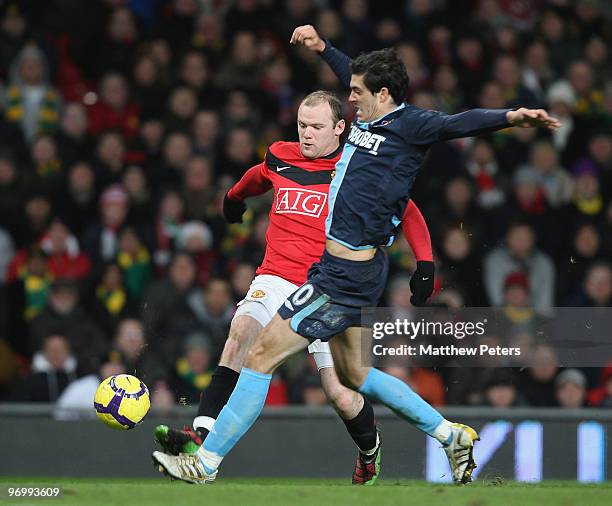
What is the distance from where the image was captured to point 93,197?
419 inches

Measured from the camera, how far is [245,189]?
716 cm

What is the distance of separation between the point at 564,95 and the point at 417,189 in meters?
2.27

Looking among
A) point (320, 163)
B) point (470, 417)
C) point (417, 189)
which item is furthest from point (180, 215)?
point (320, 163)

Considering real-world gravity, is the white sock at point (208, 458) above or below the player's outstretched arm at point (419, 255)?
below

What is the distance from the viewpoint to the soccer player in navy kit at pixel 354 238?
5.99m

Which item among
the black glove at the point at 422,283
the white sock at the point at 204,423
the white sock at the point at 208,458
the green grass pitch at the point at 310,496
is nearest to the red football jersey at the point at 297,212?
the black glove at the point at 422,283

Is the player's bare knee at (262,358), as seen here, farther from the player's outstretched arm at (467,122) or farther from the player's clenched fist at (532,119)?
the player's clenched fist at (532,119)

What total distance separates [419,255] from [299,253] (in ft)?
2.26

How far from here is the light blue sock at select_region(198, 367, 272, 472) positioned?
597 centimetres

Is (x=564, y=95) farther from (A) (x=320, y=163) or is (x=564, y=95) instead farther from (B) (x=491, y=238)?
(A) (x=320, y=163)

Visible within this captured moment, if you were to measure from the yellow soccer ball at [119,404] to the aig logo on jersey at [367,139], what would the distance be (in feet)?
5.60

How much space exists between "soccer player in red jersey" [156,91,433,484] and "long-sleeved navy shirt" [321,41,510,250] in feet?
1.48

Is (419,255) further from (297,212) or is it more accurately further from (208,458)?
(208,458)

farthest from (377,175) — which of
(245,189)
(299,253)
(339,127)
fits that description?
(245,189)
